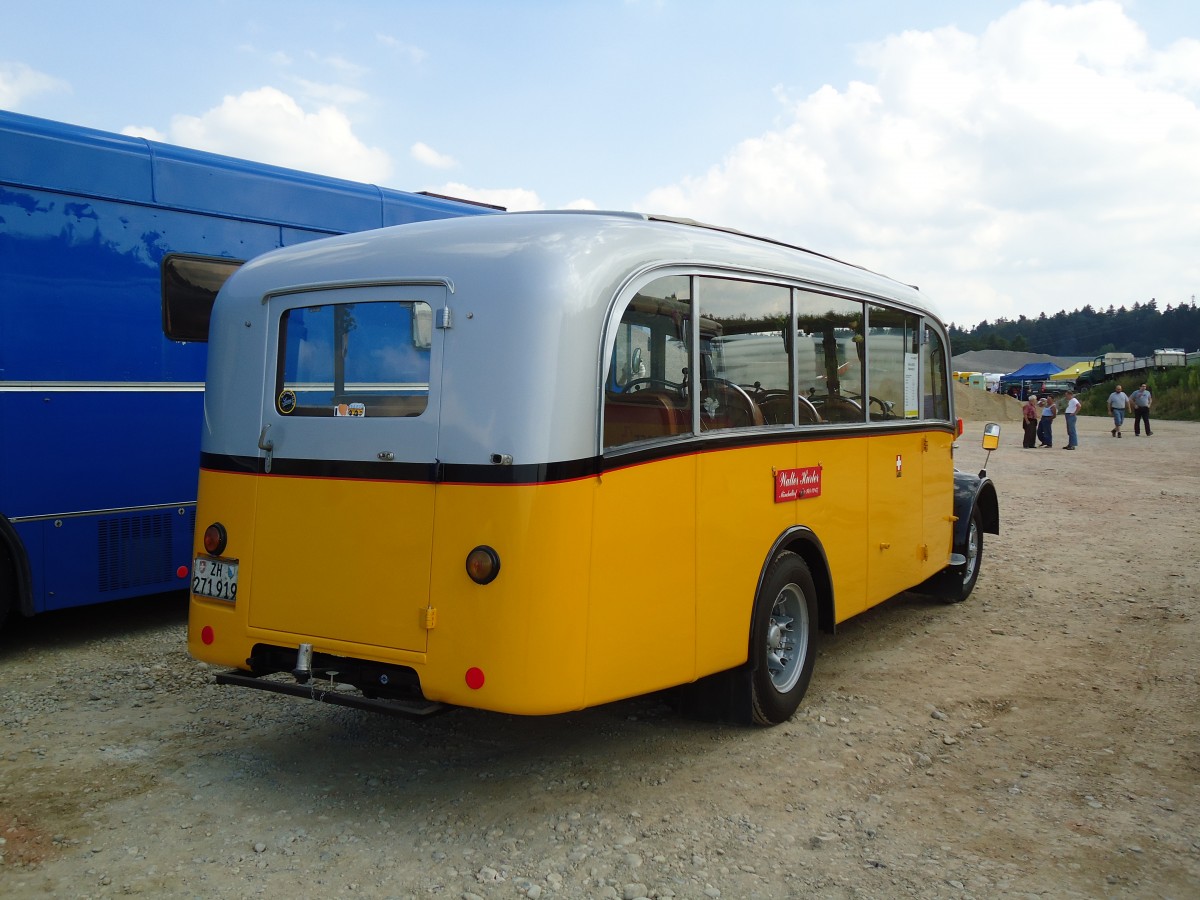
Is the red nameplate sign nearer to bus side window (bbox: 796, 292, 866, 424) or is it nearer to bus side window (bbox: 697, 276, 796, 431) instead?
bus side window (bbox: 697, 276, 796, 431)

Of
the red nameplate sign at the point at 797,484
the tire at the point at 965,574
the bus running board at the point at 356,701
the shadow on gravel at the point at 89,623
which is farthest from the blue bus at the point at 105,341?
the tire at the point at 965,574

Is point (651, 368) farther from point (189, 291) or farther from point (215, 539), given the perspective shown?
point (189, 291)

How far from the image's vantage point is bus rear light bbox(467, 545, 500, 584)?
3869mm

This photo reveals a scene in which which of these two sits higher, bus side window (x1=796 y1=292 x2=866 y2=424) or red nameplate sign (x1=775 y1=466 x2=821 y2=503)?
bus side window (x1=796 y1=292 x2=866 y2=424)

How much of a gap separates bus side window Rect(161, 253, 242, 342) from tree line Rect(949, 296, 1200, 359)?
13014cm

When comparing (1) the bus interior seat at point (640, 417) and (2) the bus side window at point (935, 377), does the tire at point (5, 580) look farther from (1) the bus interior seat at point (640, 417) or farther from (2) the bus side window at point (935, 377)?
(2) the bus side window at point (935, 377)

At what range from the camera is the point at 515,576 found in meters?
3.85

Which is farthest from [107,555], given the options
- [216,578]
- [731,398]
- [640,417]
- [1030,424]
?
[1030,424]

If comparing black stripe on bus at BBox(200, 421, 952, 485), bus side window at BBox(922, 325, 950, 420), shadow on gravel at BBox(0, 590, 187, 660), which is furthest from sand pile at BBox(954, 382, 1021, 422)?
black stripe on bus at BBox(200, 421, 952, 485)

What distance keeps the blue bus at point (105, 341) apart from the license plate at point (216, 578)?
2.33 metres

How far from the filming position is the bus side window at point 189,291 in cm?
700

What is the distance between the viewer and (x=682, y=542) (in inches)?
175

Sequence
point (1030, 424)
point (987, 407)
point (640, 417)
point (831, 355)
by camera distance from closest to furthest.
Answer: point (640, 417) → point (831, 355) → point (1030, 424) → point (987, 407)

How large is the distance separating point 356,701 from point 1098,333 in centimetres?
16750
